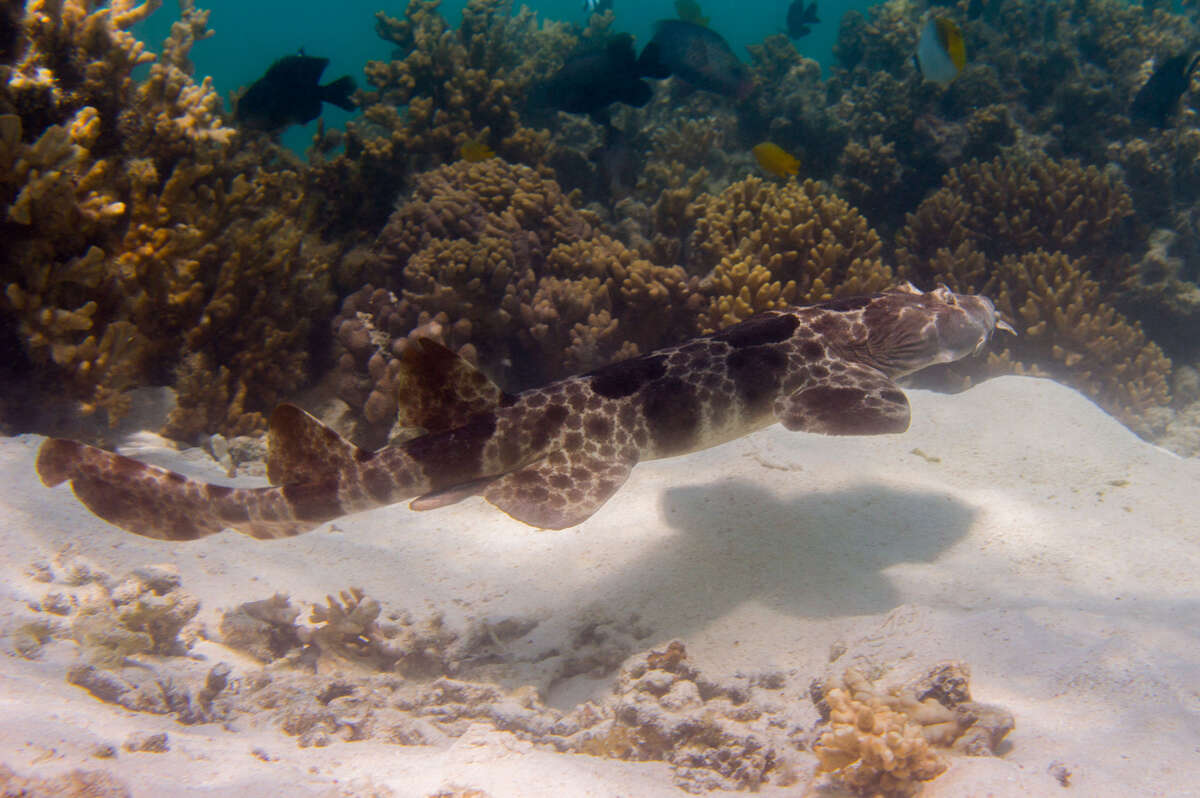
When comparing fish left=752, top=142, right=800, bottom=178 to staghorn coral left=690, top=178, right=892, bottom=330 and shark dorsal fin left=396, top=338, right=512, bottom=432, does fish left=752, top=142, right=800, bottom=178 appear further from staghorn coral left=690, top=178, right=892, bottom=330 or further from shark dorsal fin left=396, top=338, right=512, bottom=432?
shark dorsal fin left=396, top=338, right=512, bottom=432

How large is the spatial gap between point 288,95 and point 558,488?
9569 mm

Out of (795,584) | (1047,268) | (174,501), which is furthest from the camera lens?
(1047,268)

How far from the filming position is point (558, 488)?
4.42 metres

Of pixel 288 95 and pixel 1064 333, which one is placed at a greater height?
pixel 288 95

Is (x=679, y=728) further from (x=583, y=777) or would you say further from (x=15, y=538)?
(x=15, y=538)

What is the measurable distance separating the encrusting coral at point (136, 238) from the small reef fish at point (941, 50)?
901 centimetres

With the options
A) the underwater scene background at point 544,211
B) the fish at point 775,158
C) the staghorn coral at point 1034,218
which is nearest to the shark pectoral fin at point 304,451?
the underwater scene background at point 544,211

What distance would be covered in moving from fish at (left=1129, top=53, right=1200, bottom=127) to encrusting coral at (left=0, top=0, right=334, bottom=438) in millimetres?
14140

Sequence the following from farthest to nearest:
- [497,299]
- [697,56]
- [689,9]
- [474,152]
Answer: [689,9] < [697,56] < [474,152] < [497,299]

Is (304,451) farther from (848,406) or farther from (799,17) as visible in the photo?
(799,17)

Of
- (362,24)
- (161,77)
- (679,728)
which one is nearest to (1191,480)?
(679,728)

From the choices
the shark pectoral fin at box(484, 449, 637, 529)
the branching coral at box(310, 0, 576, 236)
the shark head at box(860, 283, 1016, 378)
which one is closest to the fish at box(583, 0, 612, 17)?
the branching coral at box(310, 0, 576, 236)

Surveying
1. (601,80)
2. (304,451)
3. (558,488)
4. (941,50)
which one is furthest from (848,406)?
(601,80)

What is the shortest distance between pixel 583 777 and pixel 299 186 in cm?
880
